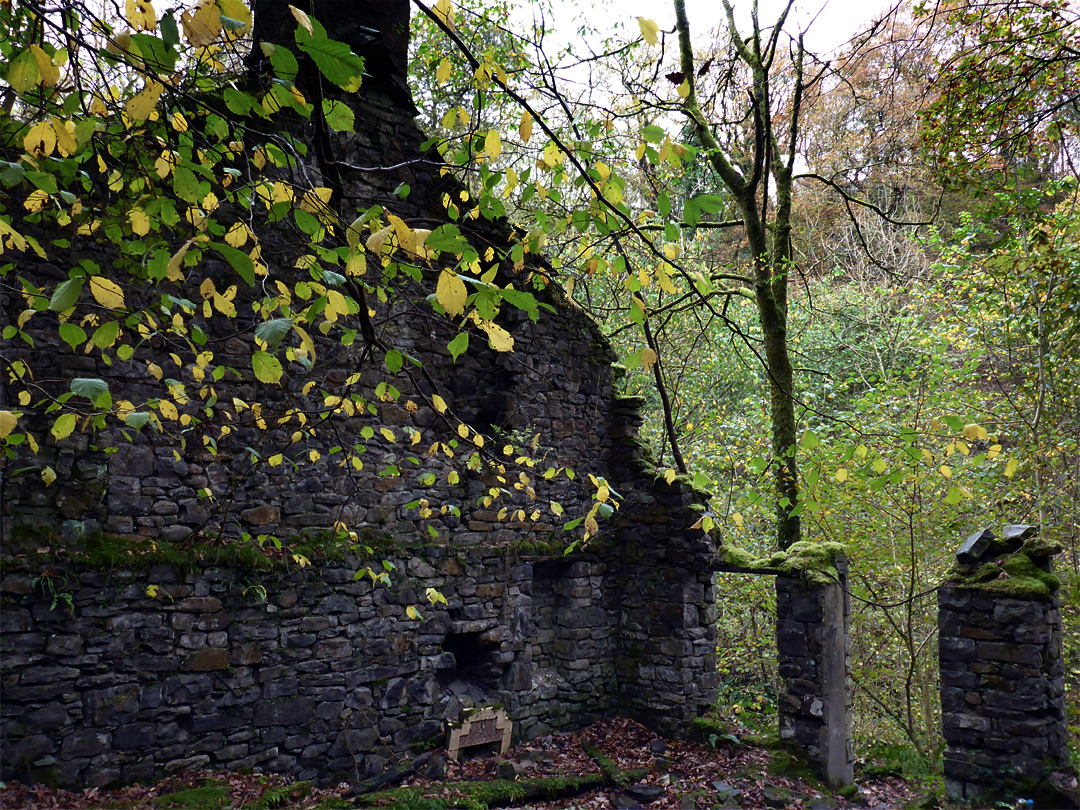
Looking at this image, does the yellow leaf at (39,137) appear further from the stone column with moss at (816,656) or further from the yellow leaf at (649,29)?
the stone column with moss at (816,656)

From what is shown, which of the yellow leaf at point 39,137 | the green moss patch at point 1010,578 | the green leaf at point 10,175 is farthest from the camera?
the green moss patch at point 1010,578

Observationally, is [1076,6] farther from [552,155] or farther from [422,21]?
[552,155]

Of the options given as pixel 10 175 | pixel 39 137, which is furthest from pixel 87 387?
pixel 10 175

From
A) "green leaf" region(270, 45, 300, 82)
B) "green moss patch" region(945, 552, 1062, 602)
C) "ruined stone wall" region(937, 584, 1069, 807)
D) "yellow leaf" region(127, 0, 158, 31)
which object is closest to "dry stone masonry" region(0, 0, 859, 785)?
"ruined stone wall" region(937, 584, 1069, 807)

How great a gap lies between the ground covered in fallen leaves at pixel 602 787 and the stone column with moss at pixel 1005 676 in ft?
2.31

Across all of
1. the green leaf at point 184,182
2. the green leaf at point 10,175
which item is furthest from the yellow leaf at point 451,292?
the green leaf at point 10,175

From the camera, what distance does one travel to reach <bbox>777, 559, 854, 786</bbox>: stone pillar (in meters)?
6.12

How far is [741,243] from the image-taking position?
15.2m

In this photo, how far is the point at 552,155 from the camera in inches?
91.3

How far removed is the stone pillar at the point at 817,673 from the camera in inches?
241

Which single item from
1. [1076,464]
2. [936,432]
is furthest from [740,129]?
[936,432]

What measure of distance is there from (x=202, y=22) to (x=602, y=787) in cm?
602

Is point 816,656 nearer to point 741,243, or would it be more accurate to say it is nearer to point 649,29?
point 649,29

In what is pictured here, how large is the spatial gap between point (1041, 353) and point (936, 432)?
6.22m
